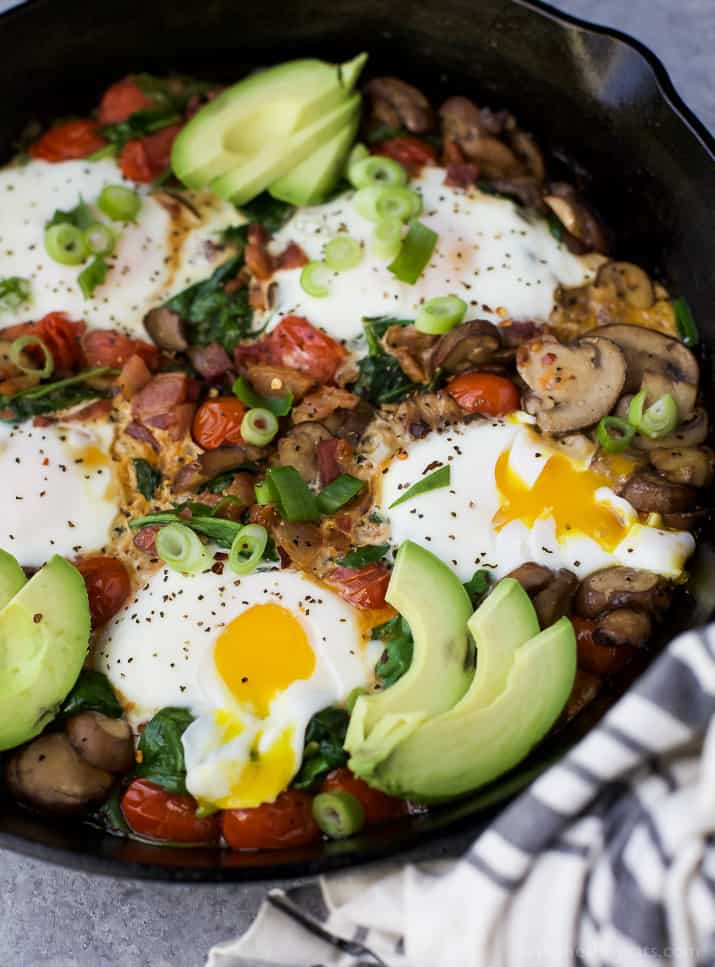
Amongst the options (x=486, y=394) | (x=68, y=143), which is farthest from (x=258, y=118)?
(x=486, y=394)

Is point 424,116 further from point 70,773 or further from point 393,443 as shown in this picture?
point 70,773

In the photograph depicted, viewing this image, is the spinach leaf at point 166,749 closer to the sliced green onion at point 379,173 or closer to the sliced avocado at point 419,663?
the sliced avocado at point 419,663

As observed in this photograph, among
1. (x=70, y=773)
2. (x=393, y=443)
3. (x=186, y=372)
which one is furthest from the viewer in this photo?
(x=186, y=372)

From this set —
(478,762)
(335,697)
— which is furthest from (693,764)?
(335,697)

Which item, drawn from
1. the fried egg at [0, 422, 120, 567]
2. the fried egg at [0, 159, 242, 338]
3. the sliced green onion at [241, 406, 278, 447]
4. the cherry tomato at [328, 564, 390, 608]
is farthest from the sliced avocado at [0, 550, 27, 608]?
the fried egg at [0, 159, 242, 338]

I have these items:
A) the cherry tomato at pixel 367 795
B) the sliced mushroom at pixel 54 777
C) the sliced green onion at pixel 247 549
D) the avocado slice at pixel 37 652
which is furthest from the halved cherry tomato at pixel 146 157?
the cherry tomato at pixel 367 795

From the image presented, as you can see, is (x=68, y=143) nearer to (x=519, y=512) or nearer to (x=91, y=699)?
(x=91, y=699)

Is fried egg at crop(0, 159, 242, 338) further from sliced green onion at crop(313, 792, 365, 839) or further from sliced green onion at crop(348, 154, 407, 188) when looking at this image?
sliced green onion at crop(313, 792, 365, 839)

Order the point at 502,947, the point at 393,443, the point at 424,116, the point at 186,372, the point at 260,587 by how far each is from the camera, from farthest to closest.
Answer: the point at 424,116 < the point at 186,372 < the point at 393,443 < the point at 260,587 < the point at 502,947
